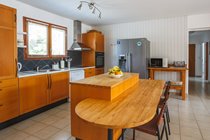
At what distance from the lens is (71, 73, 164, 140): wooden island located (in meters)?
1.28

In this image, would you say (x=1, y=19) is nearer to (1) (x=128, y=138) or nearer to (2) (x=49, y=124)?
(2) (x=49, y=124)

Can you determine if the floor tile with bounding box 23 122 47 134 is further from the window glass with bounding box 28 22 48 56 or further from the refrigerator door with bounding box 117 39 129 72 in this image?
the refrigerator door with bounding box 117 39 129 72

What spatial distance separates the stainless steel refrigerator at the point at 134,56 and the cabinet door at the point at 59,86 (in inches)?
73.0

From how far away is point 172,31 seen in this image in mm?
4988

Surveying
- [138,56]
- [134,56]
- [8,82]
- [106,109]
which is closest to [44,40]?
[8,82]

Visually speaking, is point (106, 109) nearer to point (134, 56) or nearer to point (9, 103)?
point (9, 103)

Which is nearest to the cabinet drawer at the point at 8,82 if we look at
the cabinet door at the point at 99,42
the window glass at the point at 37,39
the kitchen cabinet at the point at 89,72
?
the window glass at the point at 37,39

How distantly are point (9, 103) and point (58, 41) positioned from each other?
2.44m

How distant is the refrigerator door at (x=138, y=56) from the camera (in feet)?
14.9

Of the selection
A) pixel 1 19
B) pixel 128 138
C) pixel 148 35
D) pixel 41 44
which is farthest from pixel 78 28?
pixel 128 138

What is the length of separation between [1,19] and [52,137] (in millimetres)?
2177

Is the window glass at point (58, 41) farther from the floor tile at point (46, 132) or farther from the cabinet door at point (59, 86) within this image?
the floor tile at point (46, 132)

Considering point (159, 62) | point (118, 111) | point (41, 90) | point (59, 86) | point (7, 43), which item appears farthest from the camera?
point (159, 62)

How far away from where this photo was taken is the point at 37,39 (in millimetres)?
3936
